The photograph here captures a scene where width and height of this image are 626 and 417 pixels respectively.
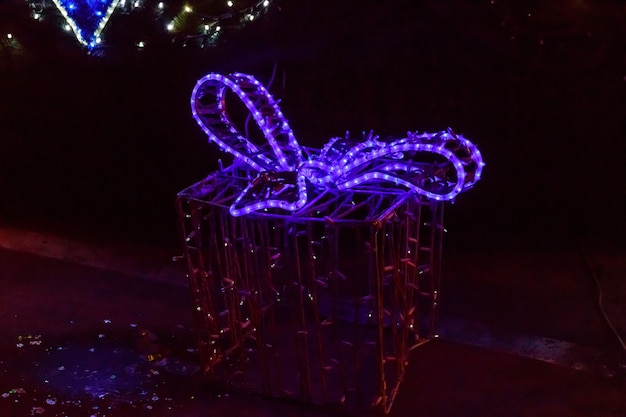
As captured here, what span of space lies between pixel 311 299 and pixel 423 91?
306cm

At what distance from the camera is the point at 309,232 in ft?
13.2

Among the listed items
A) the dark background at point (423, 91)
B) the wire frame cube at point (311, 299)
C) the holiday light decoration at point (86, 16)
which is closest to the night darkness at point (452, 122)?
the dark background at point (423, 91)

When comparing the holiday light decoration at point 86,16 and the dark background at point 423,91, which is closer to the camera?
the dark background at point 423,91

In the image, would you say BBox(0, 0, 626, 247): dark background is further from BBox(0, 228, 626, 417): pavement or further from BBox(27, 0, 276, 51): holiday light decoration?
BBox(0, 228, 626, 417): pavement

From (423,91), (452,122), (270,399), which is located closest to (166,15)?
(423,91)

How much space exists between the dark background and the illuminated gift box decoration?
6.32ft

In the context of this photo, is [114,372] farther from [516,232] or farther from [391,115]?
[516,232]

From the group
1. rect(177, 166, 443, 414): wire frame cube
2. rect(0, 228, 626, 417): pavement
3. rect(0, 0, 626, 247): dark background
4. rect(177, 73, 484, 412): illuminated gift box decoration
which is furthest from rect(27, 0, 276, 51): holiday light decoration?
rect(0, 228, 626, 417): pavement

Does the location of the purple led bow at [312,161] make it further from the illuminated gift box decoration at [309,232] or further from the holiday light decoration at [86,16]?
→ the holiday light decoration at [86,16]

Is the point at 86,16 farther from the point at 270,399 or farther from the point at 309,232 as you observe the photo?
the point at 270,399

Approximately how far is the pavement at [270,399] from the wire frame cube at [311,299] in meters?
0.20

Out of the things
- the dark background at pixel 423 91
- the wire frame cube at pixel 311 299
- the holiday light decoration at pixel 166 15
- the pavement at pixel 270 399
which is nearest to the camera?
the wire frame cube at pixel 311 299

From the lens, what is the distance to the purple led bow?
3941 mm

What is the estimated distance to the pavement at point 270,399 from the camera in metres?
4.79
